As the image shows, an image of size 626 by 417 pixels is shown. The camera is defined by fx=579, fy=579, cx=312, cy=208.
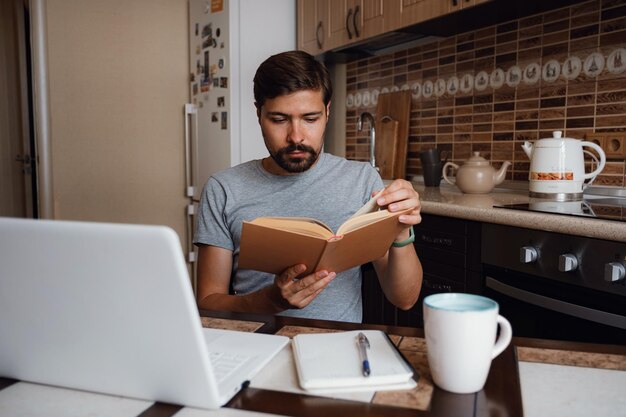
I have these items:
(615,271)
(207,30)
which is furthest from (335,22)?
(615,271)

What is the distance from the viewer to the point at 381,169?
297 centimetres

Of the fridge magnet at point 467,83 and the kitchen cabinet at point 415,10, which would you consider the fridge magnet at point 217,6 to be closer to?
the kitchen cabinet at point 415,10

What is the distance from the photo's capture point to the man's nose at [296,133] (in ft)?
4.52

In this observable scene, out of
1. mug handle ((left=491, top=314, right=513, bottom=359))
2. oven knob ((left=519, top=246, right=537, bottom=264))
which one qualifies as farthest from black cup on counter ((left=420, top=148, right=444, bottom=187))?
mug handle ((left=491, top=314, right=513, bottom=359))

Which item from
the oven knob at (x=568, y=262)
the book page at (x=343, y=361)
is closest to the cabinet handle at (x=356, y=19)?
the oven knob at (x=568, y=262)

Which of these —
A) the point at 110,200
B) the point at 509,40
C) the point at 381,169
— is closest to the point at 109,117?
the point at 110,200

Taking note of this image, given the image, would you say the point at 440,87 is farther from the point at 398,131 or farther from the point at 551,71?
the point at 551,71

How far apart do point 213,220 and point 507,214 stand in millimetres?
829

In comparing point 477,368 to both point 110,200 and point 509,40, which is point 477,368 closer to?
point 509,40

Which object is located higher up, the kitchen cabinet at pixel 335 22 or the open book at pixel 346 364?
the kitchen cabinet at pixel 335 22

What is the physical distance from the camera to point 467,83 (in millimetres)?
2533

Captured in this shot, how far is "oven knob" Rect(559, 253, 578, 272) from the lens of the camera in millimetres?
1469

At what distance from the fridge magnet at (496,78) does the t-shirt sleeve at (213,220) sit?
143 cm

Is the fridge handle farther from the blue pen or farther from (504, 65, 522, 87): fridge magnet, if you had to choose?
the blue pen
